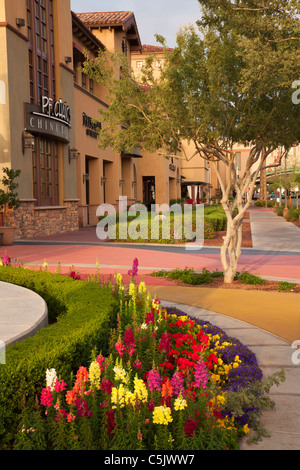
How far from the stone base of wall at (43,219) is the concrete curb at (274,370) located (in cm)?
1294

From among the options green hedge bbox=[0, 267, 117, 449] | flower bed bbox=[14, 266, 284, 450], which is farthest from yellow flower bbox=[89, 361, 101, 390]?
green hedge bbox=[0, 267, 117, 449]

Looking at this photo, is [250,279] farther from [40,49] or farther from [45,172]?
[40,49]

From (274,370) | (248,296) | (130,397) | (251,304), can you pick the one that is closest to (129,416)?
(130,397)

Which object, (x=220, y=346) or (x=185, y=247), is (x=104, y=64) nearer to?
(x=220, y=346)

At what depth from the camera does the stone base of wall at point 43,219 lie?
Answer: 65.1ft

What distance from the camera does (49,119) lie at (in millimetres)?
21797

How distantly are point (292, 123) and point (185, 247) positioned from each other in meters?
9.97

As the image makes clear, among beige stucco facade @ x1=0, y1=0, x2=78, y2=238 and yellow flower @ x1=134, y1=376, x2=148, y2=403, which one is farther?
beige stucco facade @ x1=0, y1=0, x2=78, y2=238

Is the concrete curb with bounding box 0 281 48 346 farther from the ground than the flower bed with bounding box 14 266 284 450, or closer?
farther from the ground

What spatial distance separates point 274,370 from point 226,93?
5.81 m

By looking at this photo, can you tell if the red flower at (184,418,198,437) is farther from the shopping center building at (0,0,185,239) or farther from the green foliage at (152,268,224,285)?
the shopping center building at (0,0,185,239)

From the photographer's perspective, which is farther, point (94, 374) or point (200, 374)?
point (200, 374)

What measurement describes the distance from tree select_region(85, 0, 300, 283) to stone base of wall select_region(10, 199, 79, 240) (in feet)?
35.0

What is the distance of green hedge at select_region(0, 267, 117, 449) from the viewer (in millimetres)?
3424
